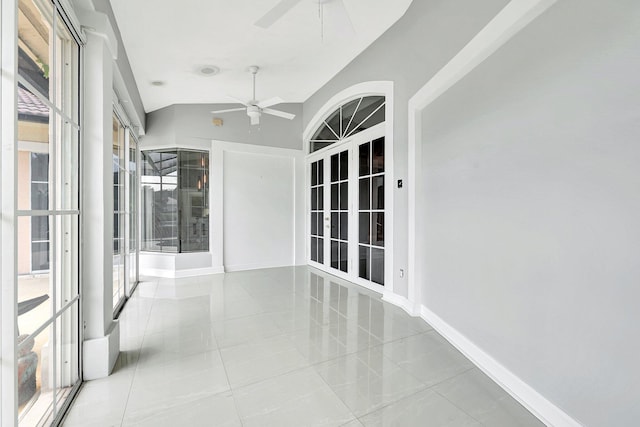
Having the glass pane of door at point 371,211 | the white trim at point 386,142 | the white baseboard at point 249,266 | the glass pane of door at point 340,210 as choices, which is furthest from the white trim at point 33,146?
the white baseboard at point 249,266

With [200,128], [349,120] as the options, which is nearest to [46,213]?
[349,120]

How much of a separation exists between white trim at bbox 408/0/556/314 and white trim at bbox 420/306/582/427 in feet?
2.26

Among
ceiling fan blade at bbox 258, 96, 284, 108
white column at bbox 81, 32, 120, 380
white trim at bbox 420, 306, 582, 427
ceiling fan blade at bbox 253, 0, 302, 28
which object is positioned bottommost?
white trim at bbox 420, 306, 582, 427

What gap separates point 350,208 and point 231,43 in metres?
2.81

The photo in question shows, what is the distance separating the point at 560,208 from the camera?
1.58 m

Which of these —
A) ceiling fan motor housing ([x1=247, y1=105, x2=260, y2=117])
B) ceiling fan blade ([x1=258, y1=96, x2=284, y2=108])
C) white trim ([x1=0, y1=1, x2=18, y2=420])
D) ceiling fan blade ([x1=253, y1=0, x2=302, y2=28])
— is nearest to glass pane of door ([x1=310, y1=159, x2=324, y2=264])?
ceiling fan motor housing ([x1=247, y1=105, x2=260, y2=117])

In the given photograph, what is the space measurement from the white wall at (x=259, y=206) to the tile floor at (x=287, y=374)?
2.18 m

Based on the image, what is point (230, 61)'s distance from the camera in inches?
154

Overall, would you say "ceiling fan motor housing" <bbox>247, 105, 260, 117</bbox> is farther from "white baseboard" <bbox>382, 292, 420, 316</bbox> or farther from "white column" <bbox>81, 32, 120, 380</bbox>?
"white baseboard" <bbox>382, 292, 420, 316</bbox>

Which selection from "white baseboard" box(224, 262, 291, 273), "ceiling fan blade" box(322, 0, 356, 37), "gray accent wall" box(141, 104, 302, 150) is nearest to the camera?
"ceiling fan blade" box(322, 0, 356, 37)

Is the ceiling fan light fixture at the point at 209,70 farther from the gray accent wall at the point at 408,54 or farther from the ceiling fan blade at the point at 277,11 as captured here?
the ceiling fan blade at the point at 277,11

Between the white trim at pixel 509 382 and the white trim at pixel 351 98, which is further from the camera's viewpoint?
the white trim at pixel 351 98

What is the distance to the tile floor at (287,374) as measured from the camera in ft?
5.41

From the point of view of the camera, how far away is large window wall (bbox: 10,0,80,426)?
4.32 ft
